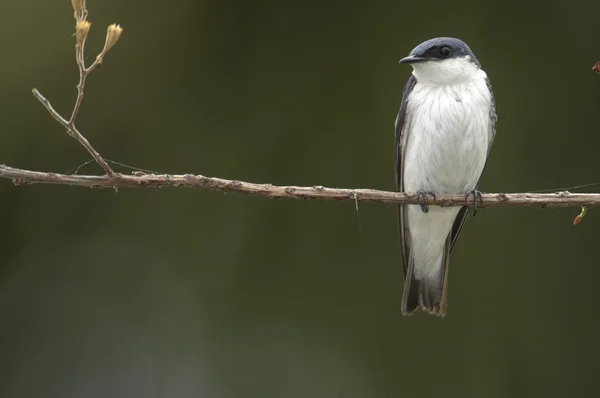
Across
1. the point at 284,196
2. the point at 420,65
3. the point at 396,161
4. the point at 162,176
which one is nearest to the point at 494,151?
the point at 396,161

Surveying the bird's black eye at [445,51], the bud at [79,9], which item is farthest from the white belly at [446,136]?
the bud at [79,9]

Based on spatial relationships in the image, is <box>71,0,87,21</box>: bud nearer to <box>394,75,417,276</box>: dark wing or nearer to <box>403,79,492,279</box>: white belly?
<box>403,79,492,279</box>: white belly

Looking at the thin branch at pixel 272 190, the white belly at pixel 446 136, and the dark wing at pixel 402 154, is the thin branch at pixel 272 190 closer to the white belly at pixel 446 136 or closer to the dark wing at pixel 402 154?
the white belly at pixel 446 136

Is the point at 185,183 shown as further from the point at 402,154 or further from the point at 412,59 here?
the point at 402,154

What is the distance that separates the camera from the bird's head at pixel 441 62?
2.84 meters

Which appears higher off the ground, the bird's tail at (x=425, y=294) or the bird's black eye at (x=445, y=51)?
the bird's black eye at (x=445, y=51)

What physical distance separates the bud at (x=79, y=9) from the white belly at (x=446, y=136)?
163 centimetres

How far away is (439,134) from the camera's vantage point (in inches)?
112

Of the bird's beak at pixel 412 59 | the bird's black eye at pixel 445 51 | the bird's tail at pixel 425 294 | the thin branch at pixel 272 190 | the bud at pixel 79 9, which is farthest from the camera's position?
the bird's tail at pixel 425 294

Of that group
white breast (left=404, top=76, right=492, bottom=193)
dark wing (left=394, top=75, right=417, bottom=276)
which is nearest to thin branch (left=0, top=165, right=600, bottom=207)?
white breast (left=404, top=76, right=492, bottom=193)

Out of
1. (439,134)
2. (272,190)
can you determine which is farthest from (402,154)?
(272,190)

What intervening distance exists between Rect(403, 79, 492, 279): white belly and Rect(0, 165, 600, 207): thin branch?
0.26 meters

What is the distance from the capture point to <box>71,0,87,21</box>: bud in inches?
59.7

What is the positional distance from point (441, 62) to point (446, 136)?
11.3 inches
